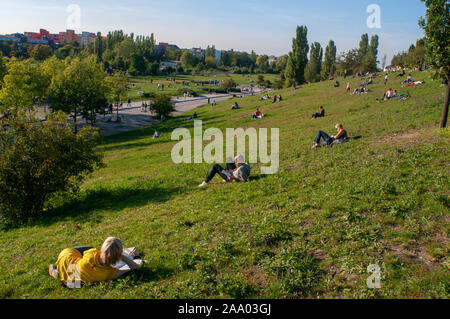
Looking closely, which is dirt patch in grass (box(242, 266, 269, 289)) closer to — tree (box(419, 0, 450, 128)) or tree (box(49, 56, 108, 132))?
tree (box(419, 0, 450, 128))

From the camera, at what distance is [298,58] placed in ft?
246

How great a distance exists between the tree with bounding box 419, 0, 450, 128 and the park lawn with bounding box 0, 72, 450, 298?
2894 millimetres

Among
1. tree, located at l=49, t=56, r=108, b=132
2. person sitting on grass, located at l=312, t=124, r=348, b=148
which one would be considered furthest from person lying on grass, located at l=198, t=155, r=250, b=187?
tree, located at l=49, t=56, r=108, b=132

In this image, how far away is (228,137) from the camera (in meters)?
23.9

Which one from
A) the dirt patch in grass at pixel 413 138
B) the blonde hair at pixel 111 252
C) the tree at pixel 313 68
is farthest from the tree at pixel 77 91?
the tree at pixel 313 68

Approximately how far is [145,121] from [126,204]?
4023cm

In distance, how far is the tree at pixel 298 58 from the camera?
73375 millimetres

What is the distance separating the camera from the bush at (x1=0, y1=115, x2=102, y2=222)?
1176cm

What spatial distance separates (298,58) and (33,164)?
236 ft

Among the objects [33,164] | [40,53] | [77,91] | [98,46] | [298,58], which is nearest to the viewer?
[33,164]

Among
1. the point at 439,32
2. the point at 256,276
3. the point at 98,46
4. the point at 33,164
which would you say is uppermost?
the point at 98,46

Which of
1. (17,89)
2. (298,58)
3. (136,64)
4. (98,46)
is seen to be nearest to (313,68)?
(298,58)

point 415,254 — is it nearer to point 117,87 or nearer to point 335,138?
point 335,138

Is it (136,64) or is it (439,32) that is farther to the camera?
(136,64)
